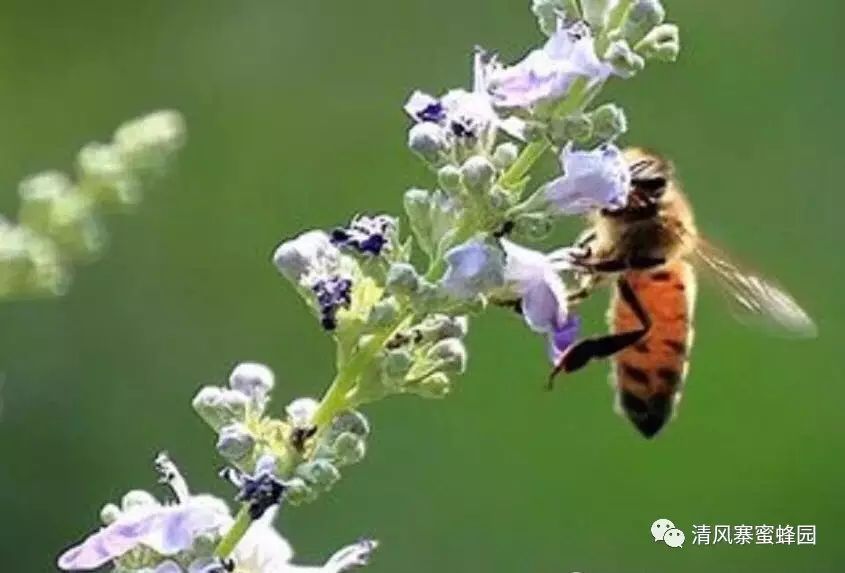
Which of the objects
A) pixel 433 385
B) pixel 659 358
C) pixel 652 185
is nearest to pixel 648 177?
pixel 652 185

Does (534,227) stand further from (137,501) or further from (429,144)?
(137,501)

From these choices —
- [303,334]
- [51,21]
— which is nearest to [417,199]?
[303,334]

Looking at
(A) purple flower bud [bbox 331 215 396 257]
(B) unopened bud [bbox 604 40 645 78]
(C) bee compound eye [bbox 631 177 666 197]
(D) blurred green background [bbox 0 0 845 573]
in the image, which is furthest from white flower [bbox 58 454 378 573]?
(D) blurred green background [bbox 0 0 845 573]

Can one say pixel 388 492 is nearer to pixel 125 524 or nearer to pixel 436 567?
pixel 436 567

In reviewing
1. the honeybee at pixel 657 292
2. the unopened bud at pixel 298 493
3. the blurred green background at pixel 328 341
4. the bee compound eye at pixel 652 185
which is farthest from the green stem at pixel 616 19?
the blurred green background at pixel 328 341

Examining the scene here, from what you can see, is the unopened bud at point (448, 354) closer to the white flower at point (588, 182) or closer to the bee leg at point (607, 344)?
the white flower at point (588, 182)
